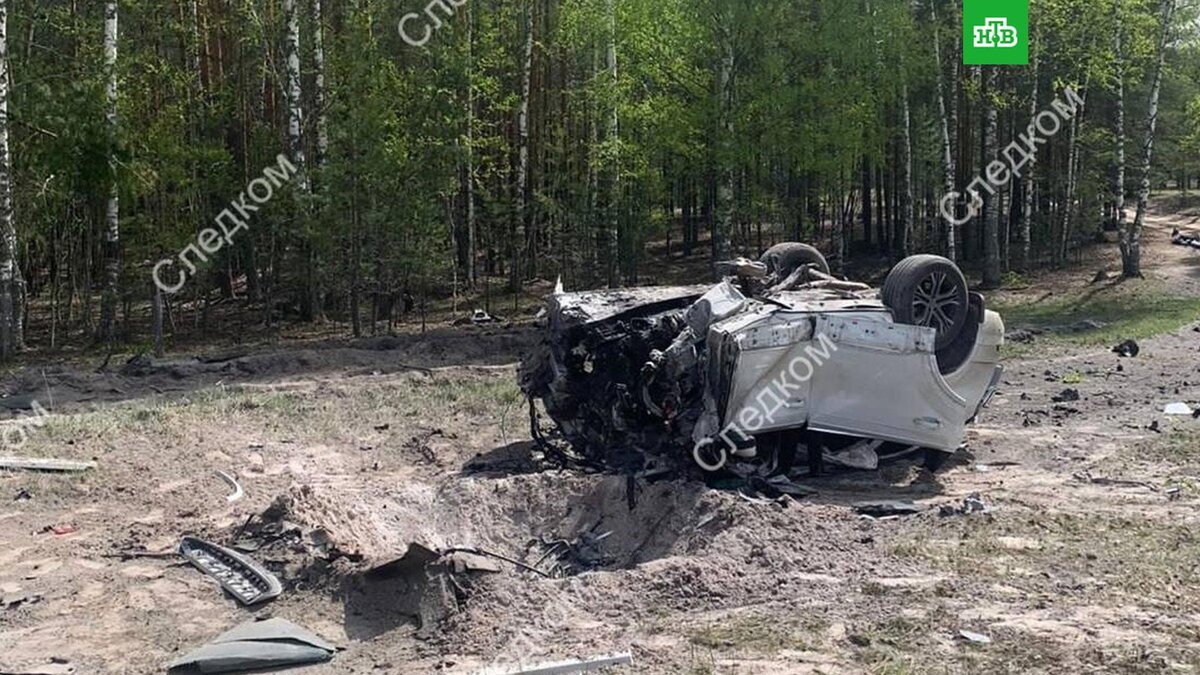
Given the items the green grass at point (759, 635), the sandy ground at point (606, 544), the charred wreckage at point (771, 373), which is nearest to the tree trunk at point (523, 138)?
the sandy ground at point (606, 544)

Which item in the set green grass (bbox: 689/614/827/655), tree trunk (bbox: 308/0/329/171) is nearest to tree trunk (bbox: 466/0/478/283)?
tree trunk (bbox: 308/0/329/171)

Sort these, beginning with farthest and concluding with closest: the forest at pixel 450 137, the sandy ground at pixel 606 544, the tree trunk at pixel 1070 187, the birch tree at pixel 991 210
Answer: the tree trunk at pixel 1070 187
the birch tree at pixel 991 210
the forest at pixel 450 137
the sandy ground at pixel 606 544

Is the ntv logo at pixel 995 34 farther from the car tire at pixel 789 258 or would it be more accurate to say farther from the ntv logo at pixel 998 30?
the car tire at pixel 789 258

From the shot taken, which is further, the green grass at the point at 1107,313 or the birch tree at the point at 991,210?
the birch tree at the point at 991,210

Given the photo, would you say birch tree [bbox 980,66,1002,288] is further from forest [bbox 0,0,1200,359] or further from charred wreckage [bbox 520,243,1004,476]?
charred wreckage [bbox 520,243,1004,476]

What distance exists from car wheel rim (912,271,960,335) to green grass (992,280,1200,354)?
6986 mm

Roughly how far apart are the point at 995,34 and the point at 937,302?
17046 millimetres

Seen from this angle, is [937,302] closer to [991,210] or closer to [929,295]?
[929,295]

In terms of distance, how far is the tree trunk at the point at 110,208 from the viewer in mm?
16922

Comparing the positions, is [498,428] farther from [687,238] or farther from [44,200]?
[687,238]

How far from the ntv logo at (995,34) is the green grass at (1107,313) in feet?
18.1

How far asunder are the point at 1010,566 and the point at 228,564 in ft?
15.5

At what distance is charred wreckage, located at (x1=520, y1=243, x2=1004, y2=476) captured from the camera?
8.17 meters

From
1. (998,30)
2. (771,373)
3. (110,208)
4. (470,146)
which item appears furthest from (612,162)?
(771,373)
